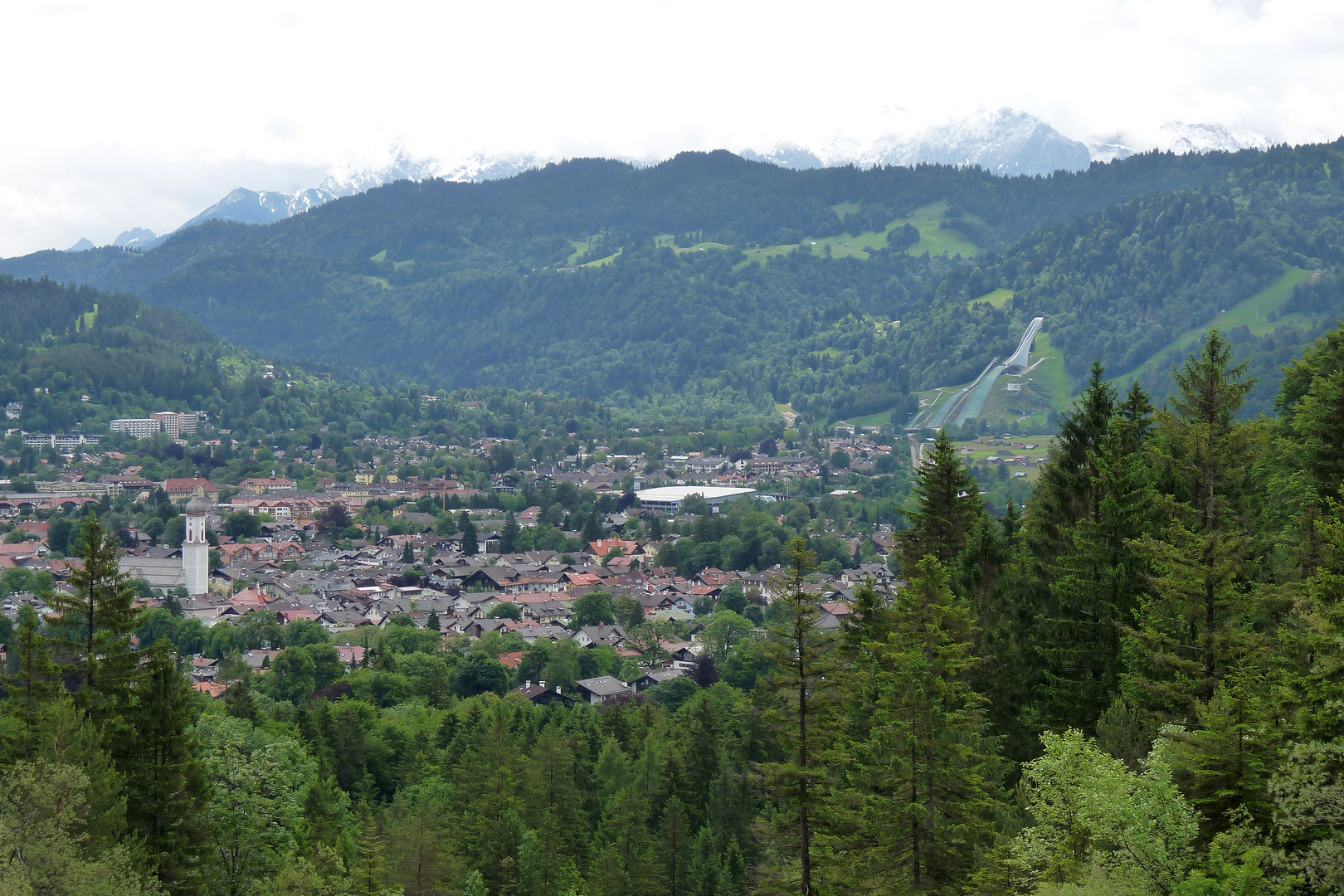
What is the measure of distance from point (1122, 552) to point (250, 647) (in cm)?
6667

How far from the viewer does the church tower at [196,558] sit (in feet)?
336

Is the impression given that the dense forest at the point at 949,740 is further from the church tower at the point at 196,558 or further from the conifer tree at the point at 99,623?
the church tower at the point at 196,558

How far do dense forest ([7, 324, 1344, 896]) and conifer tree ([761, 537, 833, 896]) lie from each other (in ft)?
0.22

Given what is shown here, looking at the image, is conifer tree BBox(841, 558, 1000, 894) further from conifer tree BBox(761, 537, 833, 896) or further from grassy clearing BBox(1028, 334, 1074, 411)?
grassy clearing BBox(1028, 334, 1074, 411)

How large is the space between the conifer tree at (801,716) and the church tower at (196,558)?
8788 centimetres

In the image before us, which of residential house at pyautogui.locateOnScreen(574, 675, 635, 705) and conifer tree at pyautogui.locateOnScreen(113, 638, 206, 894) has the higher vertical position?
conifer tree at pyautogui.locateOnScreen(113, 638, 206, 894)

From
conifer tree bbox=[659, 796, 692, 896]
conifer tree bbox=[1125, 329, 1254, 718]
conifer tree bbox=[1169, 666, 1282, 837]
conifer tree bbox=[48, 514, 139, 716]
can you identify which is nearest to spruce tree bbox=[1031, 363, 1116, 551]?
conifer tree bbox=[1125, 329, 1254, 718]

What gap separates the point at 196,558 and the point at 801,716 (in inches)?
3555

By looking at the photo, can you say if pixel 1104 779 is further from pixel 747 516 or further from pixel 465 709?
pixel 747 516

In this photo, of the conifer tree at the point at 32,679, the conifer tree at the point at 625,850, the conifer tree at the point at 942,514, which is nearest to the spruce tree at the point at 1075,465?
the conifer tree at the point at 942,514

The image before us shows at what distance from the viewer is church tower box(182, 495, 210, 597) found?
336 feet

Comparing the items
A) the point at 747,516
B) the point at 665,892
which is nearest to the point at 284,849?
the point at 665,892

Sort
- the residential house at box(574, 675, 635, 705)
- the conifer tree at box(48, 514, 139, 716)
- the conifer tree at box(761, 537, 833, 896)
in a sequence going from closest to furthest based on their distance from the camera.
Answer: the conifer tree at box(761, 537, 833, 896)
the conifer tree at box(48, 514, 139, 716)
the residential house at box(574, 675, 635, 705)

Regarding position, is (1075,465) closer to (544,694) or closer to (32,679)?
(32,679)
